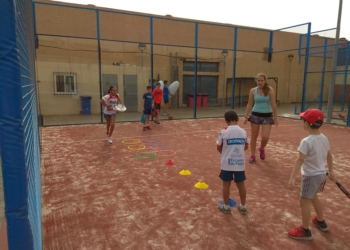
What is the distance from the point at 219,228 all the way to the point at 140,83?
1376 cm

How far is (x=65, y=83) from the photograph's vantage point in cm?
1465

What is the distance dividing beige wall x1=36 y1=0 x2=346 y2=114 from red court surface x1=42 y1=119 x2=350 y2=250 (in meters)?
7.24

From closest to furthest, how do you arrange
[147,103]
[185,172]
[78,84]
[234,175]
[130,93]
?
[234,175] → [185,172] → [147,103] → [78,84] → [130,93]

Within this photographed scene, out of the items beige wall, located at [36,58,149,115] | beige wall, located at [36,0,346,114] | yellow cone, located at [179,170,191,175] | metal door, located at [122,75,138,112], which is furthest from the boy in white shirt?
metal door, located at [122,75,138,112]

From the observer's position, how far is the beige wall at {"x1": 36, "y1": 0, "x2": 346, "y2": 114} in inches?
550

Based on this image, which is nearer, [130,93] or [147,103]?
[147,103]

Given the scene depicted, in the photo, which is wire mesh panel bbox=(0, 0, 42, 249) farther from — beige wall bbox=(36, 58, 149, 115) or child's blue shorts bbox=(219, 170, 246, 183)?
beige wall bbox=(36, 58, 149, 115)

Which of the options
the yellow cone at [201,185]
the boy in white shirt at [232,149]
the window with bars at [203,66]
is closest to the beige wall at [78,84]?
the window with bars at [203,66]

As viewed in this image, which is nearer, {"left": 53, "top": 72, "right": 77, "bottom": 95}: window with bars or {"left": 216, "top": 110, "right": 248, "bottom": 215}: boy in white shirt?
{"left": 216, "top": 110, "right": 248, "bottom": 215}: boy in white shirt

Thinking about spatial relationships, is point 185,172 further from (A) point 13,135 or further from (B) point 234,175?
(A) point 13,135

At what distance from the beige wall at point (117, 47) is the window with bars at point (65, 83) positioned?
0.22 metres

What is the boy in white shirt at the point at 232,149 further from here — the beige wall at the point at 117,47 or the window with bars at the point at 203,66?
the window with bars at the point at 203,66

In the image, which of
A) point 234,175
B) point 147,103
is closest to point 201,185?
point 234,175

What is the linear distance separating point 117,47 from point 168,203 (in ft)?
Result: 45.7
